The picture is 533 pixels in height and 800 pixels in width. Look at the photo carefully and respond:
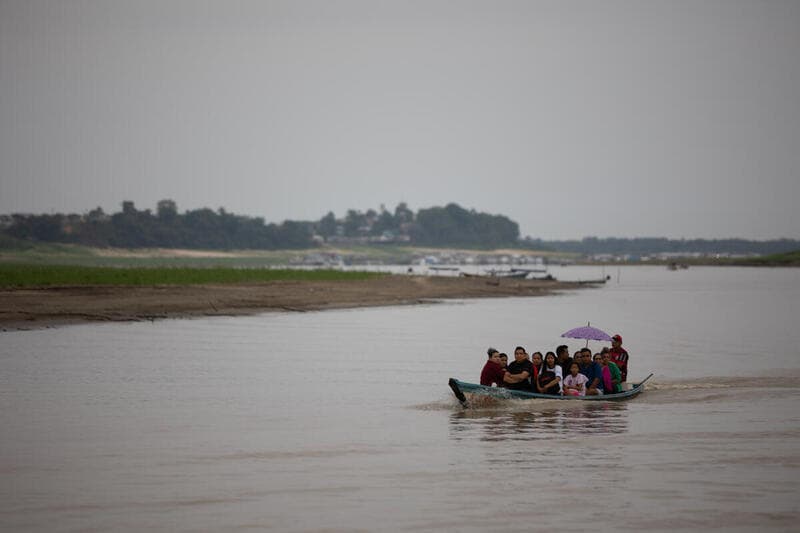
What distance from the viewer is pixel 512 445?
17.5m

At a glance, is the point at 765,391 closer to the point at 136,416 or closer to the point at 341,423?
the point at 341,423

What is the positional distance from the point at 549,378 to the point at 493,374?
4.53 ft

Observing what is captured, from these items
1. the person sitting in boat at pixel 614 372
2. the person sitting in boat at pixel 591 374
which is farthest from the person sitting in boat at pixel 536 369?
the person sitting in boat at pixel 614 372

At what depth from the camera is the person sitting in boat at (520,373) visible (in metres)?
21.7

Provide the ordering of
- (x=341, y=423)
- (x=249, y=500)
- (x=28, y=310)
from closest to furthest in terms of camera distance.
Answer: (x=249, y=500) < (x=341, y=423) < (x=28, y=310)

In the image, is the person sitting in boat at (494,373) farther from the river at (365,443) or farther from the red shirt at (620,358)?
the red shirt at (620,358)

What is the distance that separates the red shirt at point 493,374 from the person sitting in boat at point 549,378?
2.92 ft

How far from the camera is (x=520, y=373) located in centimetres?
2184

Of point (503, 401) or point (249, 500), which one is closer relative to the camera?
point (249, 500)

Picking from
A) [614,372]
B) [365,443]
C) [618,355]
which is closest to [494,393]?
[614,372]

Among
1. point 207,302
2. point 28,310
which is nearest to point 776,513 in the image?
point 28,310

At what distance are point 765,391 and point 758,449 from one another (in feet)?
29.0

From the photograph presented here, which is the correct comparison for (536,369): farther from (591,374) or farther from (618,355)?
(618,355)

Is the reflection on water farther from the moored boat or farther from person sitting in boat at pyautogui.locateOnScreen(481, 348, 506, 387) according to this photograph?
person sitting in boat at pyautogui.locateOnScreen(481, 348, 506, 387)
